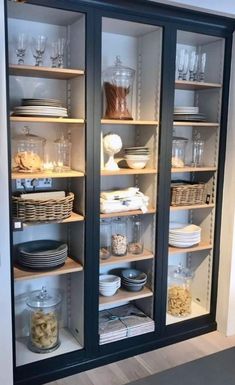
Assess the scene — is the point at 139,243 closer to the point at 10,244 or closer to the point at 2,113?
the point at 10,244

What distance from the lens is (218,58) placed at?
285cm

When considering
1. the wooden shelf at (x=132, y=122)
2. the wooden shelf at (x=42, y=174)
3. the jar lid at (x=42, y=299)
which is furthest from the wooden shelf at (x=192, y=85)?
the jar lid at (x=42, y=299)

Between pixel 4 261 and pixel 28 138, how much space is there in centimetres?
76

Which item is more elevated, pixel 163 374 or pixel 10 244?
pixel 10 244

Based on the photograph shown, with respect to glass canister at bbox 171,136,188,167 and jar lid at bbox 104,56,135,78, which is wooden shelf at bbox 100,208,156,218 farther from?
jar lid at bbox 104,56,135,78

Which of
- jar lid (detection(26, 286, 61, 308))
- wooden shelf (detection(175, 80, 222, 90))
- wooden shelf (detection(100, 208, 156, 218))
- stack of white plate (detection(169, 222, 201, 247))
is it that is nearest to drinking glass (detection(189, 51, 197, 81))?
wooden shelf (detection(175, 80, 222, 90))

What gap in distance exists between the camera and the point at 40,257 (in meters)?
2.33

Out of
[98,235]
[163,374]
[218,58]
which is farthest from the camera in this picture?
[218,58]

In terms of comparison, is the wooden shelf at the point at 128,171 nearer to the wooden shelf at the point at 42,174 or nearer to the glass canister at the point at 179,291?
the wooden shelf at the point at 42,174

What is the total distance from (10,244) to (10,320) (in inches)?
16.5

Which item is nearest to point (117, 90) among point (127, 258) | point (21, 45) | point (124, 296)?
point (21, 45)

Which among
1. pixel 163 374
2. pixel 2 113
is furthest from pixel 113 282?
pixel 2 113

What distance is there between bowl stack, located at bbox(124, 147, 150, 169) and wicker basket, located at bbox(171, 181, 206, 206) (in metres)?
0.33

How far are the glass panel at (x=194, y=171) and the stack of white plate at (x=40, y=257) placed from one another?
2.85ft
